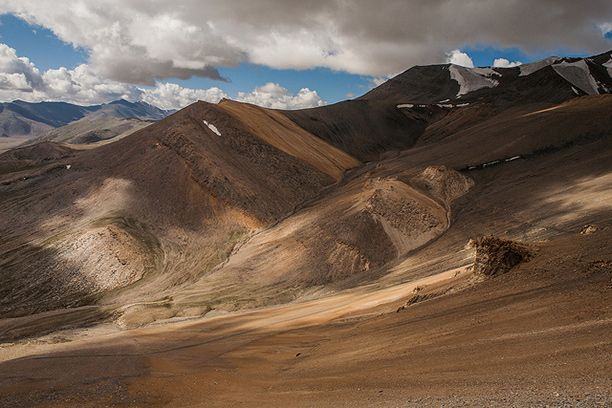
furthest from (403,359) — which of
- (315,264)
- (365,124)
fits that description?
(365,124)

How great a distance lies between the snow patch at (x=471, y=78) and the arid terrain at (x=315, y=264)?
28.6 m

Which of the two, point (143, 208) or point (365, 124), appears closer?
point (143, 208)

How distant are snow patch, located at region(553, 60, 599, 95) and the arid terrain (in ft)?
A: 2.32

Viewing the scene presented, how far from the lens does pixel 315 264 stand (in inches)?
1531

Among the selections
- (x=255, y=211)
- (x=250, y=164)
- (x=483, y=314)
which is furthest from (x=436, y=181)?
(x=483, y=314)

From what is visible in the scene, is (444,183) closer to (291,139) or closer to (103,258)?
(291,139)

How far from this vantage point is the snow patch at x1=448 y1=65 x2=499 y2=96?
121 meters

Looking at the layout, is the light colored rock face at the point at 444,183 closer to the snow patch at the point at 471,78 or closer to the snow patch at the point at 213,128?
the snow patch at the point at 213,128

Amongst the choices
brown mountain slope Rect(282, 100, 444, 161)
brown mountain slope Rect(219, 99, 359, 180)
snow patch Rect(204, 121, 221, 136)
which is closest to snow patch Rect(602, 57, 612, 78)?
brown mountain slope Rect(282, 100, 444, 161)

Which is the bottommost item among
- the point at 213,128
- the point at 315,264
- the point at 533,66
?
the point at 315,264

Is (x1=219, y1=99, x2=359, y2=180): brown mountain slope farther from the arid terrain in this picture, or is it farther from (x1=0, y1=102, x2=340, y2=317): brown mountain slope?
(x1=0, y1=102, x2=340, y2=317): brown mountain slope

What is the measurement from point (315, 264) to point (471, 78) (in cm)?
10462

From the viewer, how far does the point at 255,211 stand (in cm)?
5069

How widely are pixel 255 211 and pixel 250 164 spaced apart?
442 inches
